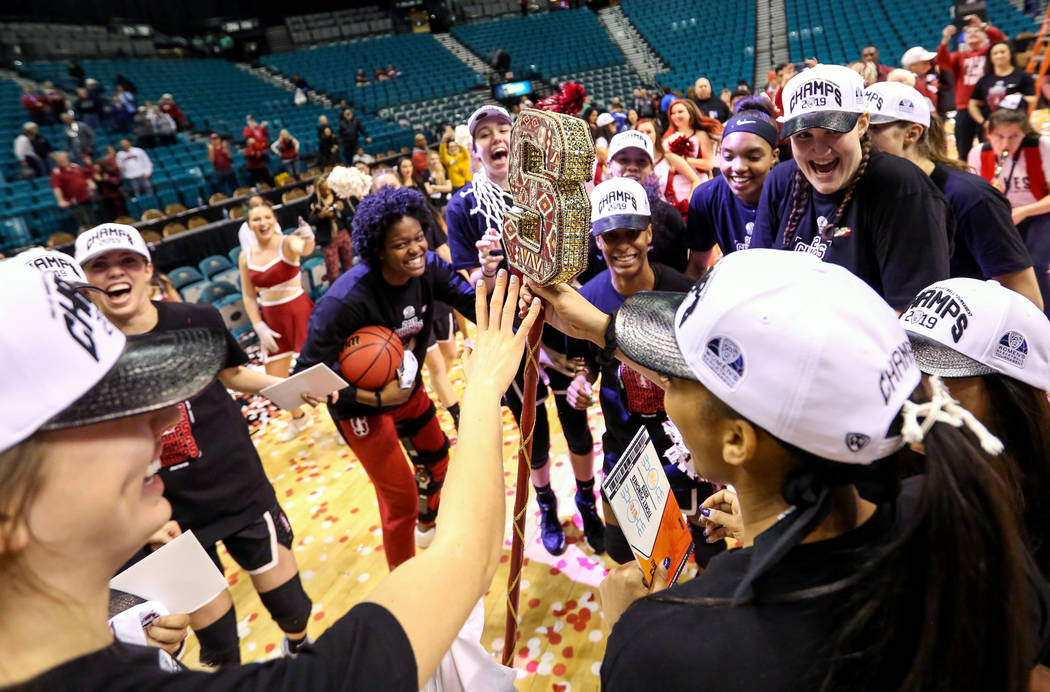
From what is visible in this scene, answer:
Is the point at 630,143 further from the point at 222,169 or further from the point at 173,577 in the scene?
the point at 222,169

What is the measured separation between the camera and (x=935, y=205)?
1749 mm

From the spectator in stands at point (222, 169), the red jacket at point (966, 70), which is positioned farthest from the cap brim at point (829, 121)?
the spectator in stands at point (222, 169)

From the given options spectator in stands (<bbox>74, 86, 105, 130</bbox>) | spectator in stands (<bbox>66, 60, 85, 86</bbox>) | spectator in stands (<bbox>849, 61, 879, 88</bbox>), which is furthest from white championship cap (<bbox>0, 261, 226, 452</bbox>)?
spectator in stands (<bbox>66, 60, 85, 86</bbox>)

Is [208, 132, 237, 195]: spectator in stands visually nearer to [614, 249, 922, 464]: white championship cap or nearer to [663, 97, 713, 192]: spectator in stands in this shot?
[663, 97, 713, 192]: spectator in stands

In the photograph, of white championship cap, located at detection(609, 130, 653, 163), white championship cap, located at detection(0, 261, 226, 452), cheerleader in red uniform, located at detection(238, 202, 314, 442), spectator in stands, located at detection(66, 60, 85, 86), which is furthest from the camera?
spectator in stands, located at detection(66, 60, 85, 86)

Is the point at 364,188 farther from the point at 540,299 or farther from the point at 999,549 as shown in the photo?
the point at 999,549

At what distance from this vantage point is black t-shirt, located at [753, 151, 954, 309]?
1701 millimetres

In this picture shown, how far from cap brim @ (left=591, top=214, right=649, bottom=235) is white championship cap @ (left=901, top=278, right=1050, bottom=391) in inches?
43.7

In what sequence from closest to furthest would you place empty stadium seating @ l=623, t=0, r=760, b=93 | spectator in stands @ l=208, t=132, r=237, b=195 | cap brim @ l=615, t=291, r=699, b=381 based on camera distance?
cap brim @ l=615, t=291, r=699, b=381
spectator in stands @ l=208, t=132, r=237, b=195
empty stadium seating @ l=623, t=0, r=760, b=93

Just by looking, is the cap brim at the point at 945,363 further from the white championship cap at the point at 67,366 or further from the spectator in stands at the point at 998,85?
the spectator in stands at the point at 998,85

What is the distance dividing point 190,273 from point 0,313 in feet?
20.8

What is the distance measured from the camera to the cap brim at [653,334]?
0.94m

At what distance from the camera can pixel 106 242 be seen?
1982 mm

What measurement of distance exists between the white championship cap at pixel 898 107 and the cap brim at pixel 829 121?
0.81 m
